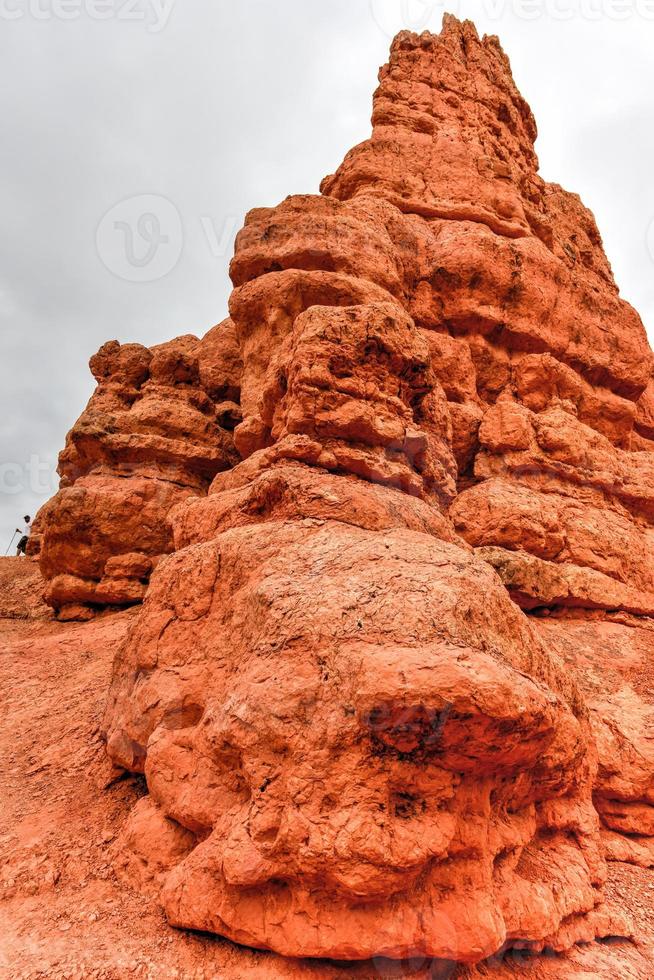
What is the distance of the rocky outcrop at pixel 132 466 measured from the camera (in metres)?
11.0

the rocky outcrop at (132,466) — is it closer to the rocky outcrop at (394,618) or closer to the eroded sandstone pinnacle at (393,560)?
the eroded sandstone pinnacle at (393,560)

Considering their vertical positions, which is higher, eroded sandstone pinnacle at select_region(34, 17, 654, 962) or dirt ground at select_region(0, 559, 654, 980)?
eroded sandstone pinnacle at select_region(34, 17, 654, 962)

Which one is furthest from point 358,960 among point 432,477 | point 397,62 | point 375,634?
point 397,62

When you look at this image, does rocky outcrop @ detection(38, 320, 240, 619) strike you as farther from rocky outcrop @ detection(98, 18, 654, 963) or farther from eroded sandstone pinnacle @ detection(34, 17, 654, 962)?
rocky outcrop @ detection(98, 18, 654, 963)

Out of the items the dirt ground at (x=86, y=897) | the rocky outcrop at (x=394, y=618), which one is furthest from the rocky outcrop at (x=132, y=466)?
the dirt ground at (x=86, y=897)

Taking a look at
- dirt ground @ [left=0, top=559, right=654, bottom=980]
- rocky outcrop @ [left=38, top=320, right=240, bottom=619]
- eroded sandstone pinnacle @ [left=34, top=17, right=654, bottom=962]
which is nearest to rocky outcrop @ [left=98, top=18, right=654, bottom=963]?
eroded sandstone pinnacle @ [left=34, top=17, right=654, bottom=962]

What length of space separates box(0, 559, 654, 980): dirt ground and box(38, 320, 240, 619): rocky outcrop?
376 cm

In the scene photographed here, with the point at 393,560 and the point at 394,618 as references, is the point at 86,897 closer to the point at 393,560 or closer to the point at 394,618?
the point at 394,618

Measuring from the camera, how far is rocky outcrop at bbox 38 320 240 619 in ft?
36.1

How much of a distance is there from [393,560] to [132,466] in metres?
8.65

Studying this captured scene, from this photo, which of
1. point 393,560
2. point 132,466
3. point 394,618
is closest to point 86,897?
point 394,618

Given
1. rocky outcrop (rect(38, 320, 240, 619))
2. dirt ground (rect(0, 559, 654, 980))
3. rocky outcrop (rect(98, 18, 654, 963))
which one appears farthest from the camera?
rocky outcrop (rect(38, 320, 240, 619))

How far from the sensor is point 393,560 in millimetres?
4852

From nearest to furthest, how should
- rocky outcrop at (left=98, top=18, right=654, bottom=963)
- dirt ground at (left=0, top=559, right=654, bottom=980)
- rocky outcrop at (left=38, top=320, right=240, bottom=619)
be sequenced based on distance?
dirt ground at (left=0, top=559, right=654, bottom=980) < rocky outcrop at (left=98, top=18, right=654, bottom=963) < rocky outcrop at (left=38, top=320, right=240, bottom=619)
